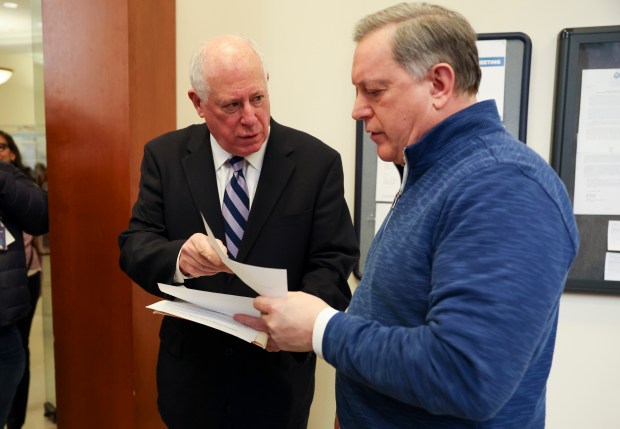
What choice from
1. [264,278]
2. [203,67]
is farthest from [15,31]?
[264,278]

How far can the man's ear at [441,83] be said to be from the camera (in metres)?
0.74

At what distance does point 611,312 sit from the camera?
1.68 meters

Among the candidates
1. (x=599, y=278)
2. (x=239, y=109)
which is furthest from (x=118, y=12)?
(x=599, y=278)

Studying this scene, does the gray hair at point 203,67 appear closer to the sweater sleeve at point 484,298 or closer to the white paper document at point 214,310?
the white paper document at point 214,310

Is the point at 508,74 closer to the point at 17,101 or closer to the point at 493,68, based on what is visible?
the point at 493,68

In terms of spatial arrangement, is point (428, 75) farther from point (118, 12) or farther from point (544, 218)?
point (118, 12)

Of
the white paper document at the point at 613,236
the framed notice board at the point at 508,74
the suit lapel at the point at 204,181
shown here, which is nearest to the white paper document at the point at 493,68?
the framed notice board at the point at 508,74

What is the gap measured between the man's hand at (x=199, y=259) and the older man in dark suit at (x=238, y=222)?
0.13 meters

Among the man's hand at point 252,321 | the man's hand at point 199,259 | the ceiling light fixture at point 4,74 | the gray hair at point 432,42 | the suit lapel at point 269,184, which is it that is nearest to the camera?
the gray hair at point 432,42

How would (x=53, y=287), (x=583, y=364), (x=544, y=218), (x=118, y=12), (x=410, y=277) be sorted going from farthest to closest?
Answer: (x=53, y=287) < (x=583, y=364) < (x=118, y=12) < (x=410, y=277) < (x=544, y=218)

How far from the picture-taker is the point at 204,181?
129 centimetres

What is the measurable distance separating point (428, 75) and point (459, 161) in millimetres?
143

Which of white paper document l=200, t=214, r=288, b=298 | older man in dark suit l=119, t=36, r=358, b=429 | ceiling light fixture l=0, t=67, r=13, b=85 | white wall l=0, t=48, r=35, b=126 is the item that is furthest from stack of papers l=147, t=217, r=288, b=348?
ceiling light fixture l=0, t=67, r=13, b=85

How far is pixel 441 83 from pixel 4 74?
375 centimetres
